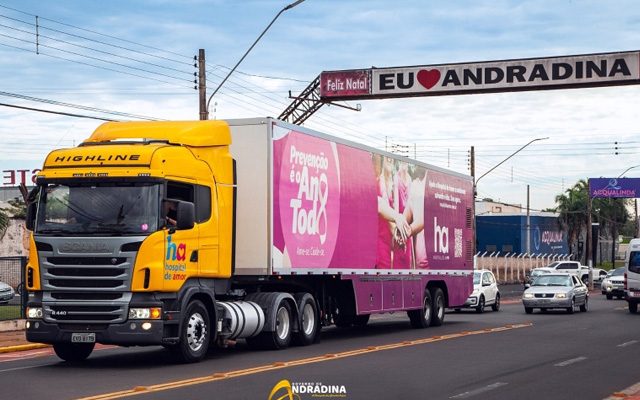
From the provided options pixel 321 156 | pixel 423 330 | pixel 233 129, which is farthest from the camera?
pixel 423 330

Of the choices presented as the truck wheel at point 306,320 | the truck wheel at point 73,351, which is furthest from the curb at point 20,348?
the truck wheel at point 306,320

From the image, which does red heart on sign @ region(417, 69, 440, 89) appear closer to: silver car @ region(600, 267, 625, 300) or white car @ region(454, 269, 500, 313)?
white car @ region(454, 269, 500, 313)

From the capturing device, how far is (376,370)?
16594 millimetres

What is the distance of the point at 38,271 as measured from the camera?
1698cm

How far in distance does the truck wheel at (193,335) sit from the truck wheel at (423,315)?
35.6ft

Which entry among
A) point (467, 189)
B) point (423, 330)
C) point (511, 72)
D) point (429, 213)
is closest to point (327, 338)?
point (423, 330)

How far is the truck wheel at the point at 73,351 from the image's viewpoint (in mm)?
18109

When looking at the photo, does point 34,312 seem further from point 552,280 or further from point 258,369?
point 552,280

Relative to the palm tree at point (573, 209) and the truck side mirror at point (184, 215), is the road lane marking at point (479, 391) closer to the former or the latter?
the truck side mirror at point (184, 215)

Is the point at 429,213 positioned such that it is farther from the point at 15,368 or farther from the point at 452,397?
the point at 452,397

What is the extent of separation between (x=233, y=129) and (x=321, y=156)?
105 inches

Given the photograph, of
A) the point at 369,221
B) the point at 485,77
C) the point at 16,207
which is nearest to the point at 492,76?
the point at 485,77

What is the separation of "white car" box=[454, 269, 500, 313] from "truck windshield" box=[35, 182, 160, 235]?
22.7 m

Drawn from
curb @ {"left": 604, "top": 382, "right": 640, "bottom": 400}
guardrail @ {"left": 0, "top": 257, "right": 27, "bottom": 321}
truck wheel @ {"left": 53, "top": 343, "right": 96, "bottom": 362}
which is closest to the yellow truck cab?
truck wheel @ {"left": 53, "top": 343, "right": 96, "bottom": 362}
